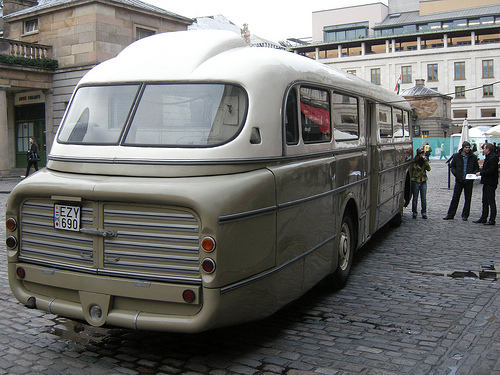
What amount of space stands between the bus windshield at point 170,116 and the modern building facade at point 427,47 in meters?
78.5

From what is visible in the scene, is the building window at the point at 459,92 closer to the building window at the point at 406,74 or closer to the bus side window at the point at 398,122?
the building window at the point at 406,74

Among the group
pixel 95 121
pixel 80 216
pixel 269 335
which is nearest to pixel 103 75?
pixel 95 121

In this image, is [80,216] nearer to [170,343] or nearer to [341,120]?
[170,343]

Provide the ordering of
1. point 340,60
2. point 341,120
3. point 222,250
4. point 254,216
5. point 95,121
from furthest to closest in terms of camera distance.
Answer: point 340,60 → point 341,120 → point 95,121 → point 254,216 → point 222,250

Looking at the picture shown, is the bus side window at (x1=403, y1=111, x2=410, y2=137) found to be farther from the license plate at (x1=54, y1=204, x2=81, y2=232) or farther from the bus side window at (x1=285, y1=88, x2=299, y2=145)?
the license plate at (x1=54, y1=204, x2=81, y2=232)

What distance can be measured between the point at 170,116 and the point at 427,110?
250ft

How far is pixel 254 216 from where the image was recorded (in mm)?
4582

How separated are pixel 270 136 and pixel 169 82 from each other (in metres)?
1.00

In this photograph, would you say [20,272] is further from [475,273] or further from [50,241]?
[475,273]

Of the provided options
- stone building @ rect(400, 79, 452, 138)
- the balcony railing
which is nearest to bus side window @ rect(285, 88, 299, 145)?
the balcony railing

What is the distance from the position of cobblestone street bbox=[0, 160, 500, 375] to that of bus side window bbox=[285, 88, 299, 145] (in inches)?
72.9

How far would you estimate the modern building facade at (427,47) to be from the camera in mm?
90875

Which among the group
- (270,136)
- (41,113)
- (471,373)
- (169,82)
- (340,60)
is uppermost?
(340,60)

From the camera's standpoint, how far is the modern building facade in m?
90.9
